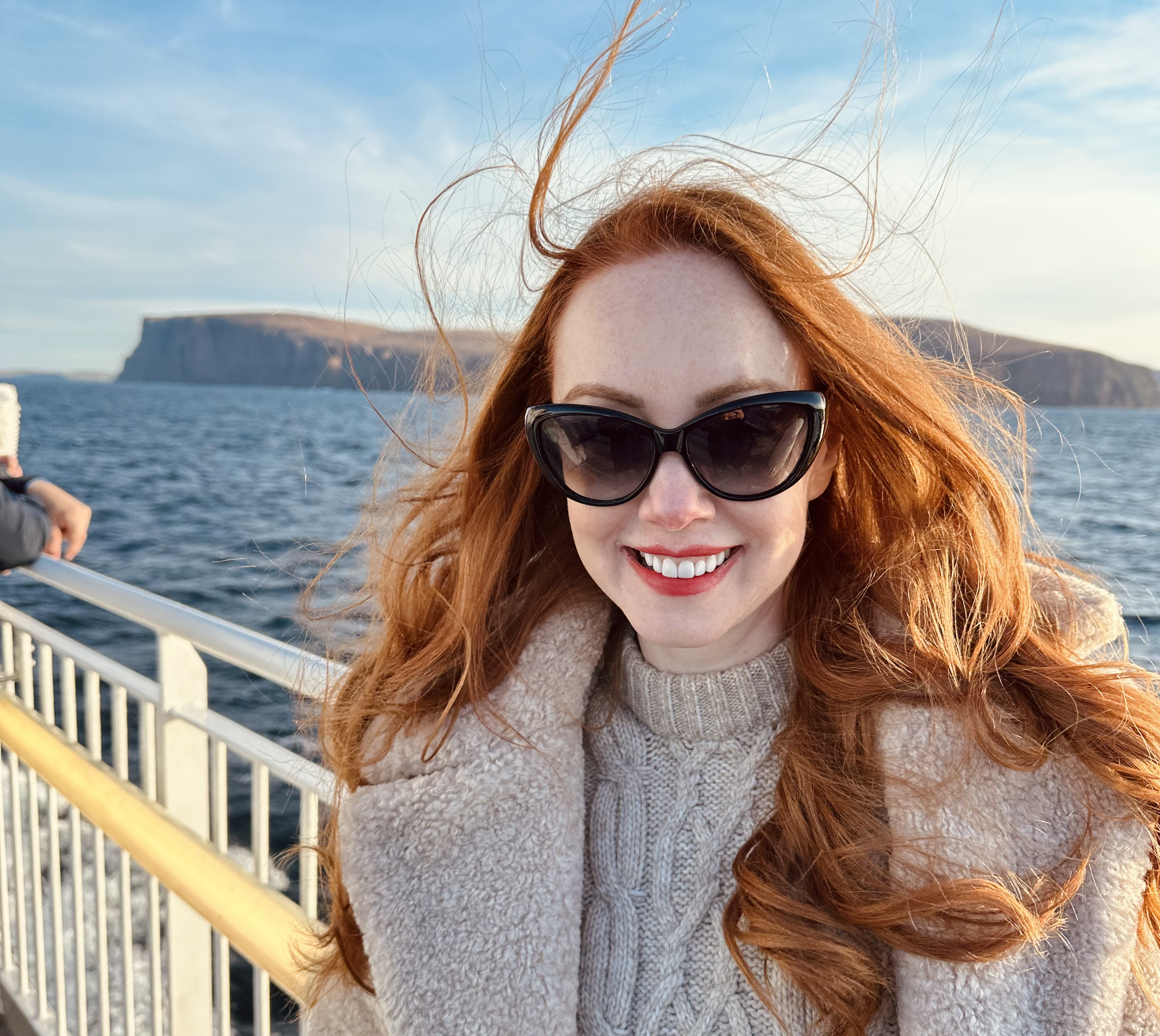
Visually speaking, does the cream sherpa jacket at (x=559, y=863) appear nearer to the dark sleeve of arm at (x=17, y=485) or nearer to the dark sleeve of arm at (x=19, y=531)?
the dark sleeve of arm at (x=19, y=531)

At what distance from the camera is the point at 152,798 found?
2109 millimetres

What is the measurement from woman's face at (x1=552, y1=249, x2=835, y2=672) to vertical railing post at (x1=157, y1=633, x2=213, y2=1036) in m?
1.22

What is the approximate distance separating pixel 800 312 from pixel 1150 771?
0.69 metres

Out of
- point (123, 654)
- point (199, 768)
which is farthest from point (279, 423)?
point (199, 768)

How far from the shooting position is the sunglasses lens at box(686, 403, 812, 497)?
1153mm

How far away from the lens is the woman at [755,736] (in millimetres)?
1058

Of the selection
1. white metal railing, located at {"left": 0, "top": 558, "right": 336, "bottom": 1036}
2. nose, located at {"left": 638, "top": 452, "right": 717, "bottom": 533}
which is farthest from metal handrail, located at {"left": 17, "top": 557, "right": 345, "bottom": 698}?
nose, located at {"left": 638, "top": 452, "right": 717, "bottom": 533}

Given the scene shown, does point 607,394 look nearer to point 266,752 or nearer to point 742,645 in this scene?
point 742,645

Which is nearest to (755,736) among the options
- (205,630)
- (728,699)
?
(728,699)

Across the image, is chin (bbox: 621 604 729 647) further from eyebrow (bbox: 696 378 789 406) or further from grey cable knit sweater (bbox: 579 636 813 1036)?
eyebrow (bbox: 696 378 789 406)

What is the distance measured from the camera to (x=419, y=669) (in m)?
1.50

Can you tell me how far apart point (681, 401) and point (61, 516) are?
216cm

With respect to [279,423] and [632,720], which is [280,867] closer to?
[632,720]

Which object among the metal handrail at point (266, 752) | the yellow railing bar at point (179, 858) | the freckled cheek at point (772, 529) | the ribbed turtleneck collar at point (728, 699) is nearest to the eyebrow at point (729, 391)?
the freckled cheek at point (772, 529)
